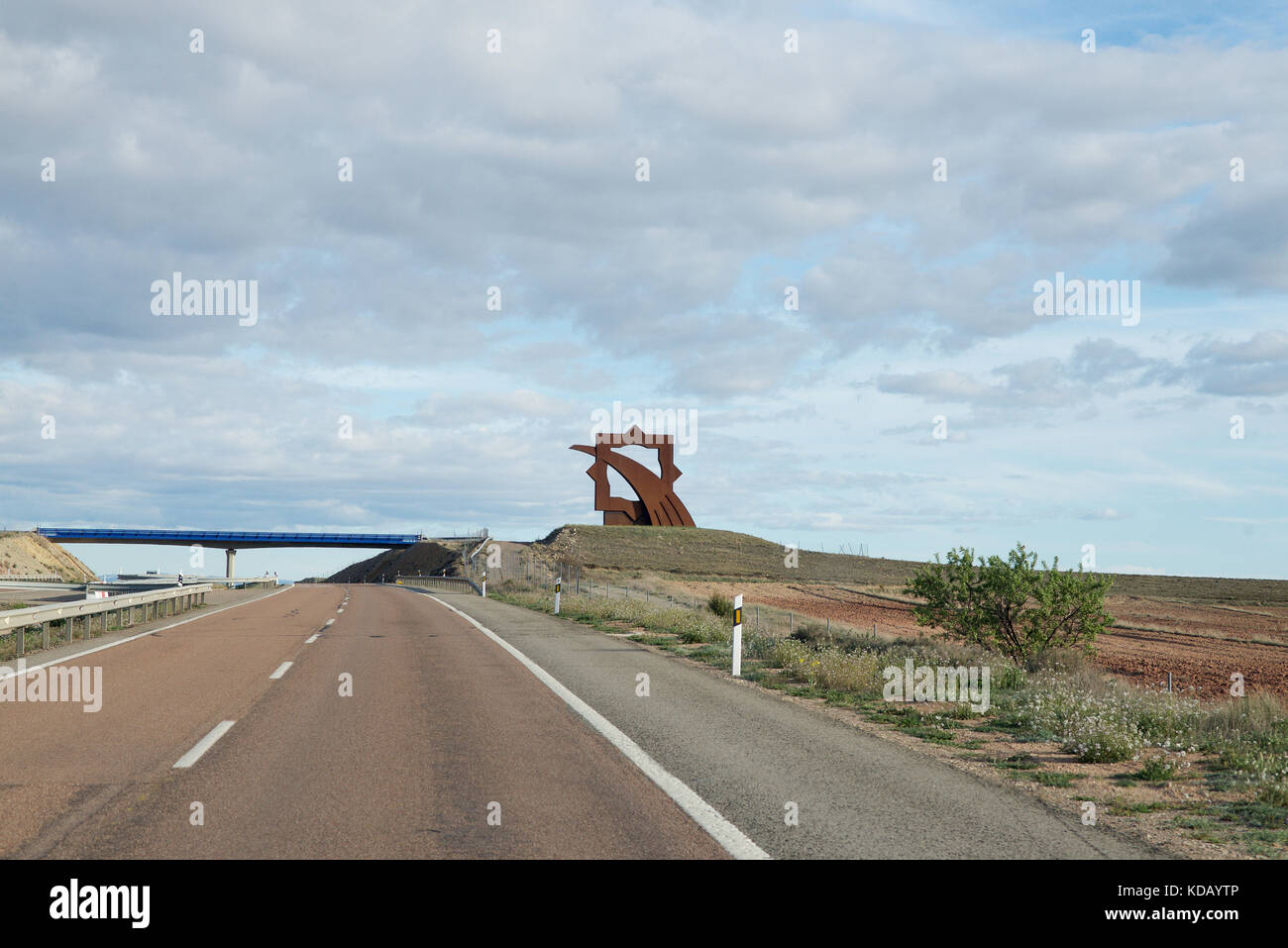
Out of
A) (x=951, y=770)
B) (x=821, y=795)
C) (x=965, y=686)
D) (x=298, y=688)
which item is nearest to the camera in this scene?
(x=821, y=795)

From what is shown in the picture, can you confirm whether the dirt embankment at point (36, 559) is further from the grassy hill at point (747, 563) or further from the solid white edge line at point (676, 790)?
the solid white edge line at point (676, 790)

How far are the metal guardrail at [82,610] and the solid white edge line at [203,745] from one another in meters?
8.71

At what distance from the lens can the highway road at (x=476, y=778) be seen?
5.73 m

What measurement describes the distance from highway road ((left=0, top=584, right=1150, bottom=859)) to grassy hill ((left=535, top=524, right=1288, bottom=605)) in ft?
217

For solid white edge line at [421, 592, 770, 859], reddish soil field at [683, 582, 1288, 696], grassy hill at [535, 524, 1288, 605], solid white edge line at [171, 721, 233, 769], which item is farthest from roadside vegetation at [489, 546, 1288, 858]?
grassy hill at [535, 524, 1288, 605]

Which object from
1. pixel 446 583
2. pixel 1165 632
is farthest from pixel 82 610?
pixel 446 583

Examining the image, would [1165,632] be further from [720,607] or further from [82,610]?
[82,610]

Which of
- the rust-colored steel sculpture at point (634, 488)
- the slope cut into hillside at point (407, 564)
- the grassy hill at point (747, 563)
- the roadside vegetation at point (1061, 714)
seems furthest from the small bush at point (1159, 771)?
the slope cut into hillside at point (407, 564)
